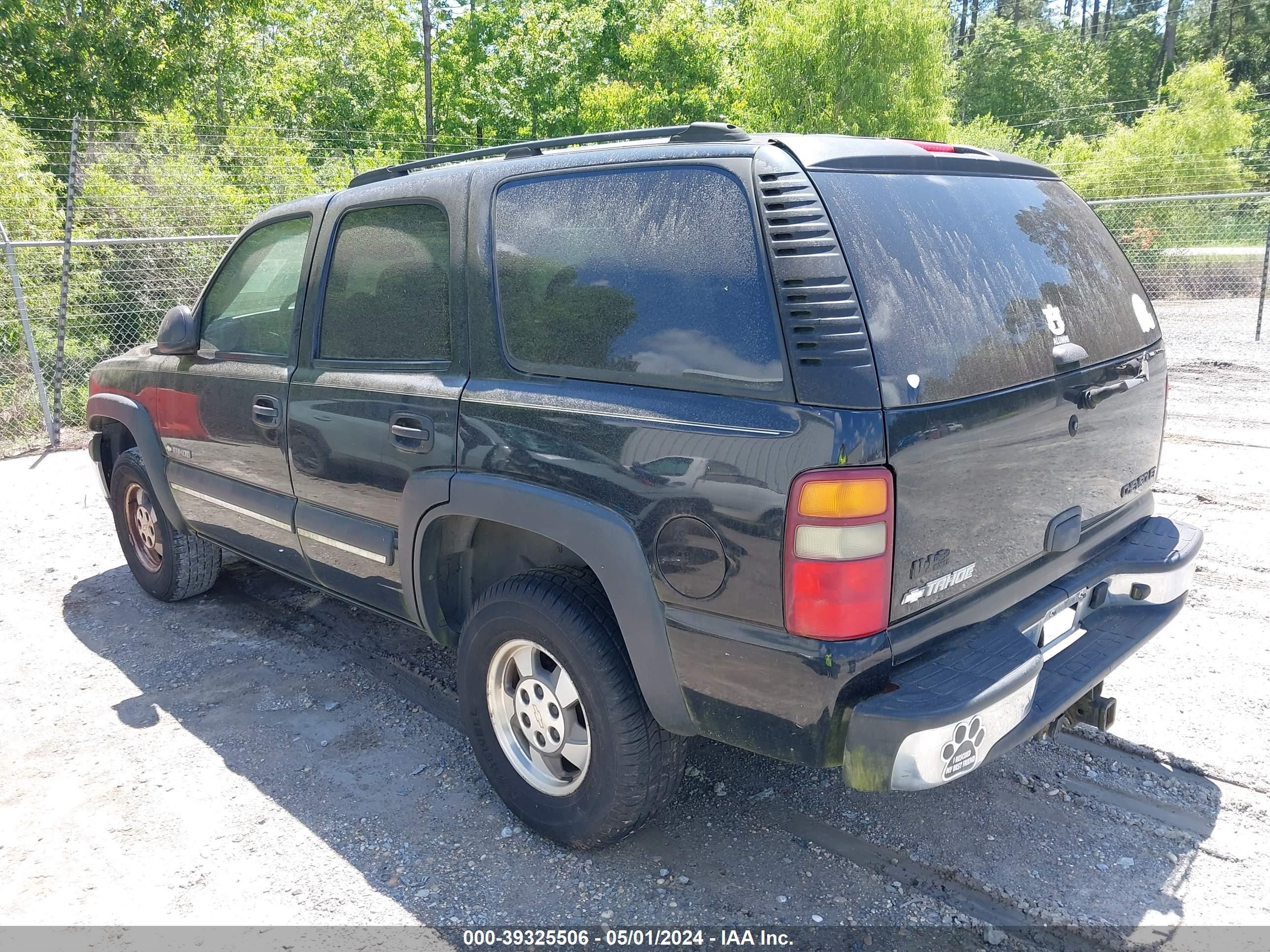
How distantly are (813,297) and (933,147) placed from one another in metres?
0.97

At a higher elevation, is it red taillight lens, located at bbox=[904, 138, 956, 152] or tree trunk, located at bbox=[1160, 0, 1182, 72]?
tree trunk, located at bbox=[1160, 0, 1182, 72]

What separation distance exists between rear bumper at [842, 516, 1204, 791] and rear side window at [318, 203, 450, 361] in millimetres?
1792

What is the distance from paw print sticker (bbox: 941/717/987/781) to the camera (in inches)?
87.8

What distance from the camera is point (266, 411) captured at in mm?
3754

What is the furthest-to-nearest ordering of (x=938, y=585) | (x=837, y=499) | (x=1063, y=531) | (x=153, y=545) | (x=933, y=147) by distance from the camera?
(x=153, y=545) < (x=933, y=147) < (x=1063, y=531) < (x=938, y=585) < (x=837, y=499)

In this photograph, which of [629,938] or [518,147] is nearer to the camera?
[629,938]

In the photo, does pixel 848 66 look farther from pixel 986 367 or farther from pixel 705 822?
pixel 705 822

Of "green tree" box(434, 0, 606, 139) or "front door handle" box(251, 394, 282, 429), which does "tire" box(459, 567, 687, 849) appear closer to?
"front door handle" box(251, 394, 282, 429)

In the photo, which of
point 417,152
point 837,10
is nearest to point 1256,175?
point 837,10

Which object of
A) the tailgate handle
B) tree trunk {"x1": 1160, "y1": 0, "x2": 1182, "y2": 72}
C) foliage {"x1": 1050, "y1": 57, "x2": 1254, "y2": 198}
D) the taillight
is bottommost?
the tailgate handle

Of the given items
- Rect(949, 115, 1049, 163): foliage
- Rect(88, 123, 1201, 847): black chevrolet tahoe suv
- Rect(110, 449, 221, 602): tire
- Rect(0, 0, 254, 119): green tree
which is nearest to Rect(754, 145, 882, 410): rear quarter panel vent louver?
Rect(88, 123, 1201, 847): black chevrolet tahoe suv

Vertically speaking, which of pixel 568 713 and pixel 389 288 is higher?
pixel 389 288

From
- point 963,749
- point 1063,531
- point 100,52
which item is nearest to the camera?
point 963,749

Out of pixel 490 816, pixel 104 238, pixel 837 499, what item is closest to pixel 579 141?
pixel 837 499
